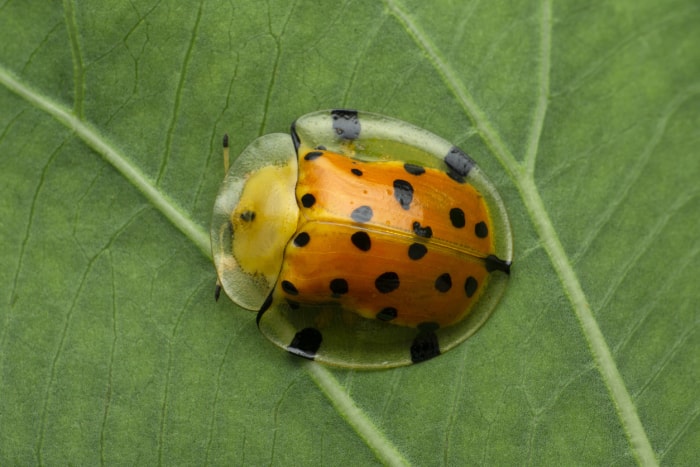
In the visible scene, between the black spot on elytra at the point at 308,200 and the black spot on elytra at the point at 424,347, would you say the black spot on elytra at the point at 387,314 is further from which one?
the black spot on elytra at the point at 308,200

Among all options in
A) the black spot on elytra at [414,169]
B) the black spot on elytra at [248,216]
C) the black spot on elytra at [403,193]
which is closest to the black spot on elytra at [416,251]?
the black spot on elytra at [403,193]

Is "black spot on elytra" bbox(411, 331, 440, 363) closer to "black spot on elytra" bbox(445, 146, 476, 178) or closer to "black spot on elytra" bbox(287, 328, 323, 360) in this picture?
"black spot on elytra" bbox(287, 328, 323, 360)

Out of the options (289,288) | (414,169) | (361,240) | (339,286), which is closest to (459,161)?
(414,169)

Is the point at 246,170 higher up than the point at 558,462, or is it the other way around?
the point at 246,170

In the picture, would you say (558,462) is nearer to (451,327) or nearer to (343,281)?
(451,327)

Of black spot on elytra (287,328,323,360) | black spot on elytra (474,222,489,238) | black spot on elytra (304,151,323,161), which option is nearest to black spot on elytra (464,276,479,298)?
black spot on elytra (474,222,489,238)

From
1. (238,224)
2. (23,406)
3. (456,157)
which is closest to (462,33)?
(456,157)

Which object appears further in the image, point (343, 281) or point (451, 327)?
point (451, 327)

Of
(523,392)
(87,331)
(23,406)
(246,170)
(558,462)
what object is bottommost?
(23,406)
